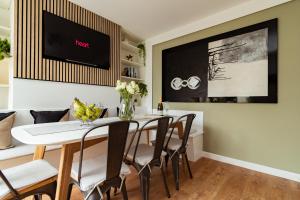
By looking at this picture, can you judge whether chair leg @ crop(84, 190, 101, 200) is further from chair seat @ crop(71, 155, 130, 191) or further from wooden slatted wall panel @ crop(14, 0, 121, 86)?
wooden slatted wall panel @ crop(14, 0, 121, 86)

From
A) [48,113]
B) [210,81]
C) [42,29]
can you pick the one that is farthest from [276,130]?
[42,29]

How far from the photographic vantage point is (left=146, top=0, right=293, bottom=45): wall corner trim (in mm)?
2359

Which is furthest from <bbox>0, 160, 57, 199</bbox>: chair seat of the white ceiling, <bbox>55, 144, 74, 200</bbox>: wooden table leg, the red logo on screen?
the white ceiling

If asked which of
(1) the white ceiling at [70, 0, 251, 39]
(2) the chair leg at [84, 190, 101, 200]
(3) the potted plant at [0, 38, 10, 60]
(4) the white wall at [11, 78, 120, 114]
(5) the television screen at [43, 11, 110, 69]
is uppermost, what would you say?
(1) the white ceiling at [70, 0, 251, 39]

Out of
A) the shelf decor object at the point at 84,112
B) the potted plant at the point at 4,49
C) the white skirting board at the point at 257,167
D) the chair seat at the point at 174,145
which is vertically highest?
the potted plant at the point at 4,49

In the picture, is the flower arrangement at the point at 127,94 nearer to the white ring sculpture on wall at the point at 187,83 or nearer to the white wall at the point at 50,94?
the white wall at the point at 50,94

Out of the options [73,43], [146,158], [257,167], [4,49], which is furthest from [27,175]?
[257,167]

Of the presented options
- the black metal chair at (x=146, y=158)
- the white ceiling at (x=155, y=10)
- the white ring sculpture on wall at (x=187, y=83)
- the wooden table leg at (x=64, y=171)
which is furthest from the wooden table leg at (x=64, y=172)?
the white ring sculpture on wall at (x=187, y=83)

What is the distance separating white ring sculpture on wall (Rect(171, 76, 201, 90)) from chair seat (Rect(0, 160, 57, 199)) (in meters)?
2.62

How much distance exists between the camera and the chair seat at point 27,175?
0.94 metres

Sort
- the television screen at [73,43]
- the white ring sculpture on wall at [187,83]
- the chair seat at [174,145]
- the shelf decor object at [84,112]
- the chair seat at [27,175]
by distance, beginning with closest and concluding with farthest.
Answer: the chair seat at [27,175] → the shelf decor object at [84,112] → the chair seat at [174,145] → the television screen at [73,43] → the white ring sculpture on wall at [187,83]

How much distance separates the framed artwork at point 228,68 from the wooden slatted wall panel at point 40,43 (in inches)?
58.3

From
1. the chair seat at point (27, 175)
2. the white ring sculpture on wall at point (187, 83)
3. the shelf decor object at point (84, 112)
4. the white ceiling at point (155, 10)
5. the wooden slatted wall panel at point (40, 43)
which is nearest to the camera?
the chair seat at point (27, 175)

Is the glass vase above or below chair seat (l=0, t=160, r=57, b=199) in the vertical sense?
above
